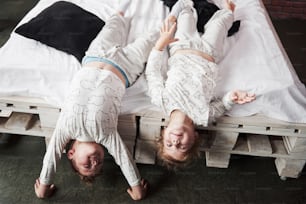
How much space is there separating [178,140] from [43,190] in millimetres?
540

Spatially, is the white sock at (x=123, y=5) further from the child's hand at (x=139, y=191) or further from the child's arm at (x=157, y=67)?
the child's hand at (x=139, y=191)

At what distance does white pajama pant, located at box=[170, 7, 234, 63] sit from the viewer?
139cm

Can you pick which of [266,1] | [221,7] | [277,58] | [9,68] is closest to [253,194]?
[277,58]

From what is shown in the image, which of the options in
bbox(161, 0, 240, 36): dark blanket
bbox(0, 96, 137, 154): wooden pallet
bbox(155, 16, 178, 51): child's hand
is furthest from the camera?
bbox(161, 0, 240, 36): dark blanket

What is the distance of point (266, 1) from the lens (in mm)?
2457

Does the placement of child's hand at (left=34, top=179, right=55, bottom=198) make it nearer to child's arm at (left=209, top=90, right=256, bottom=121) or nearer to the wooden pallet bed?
the wooden pallet bed

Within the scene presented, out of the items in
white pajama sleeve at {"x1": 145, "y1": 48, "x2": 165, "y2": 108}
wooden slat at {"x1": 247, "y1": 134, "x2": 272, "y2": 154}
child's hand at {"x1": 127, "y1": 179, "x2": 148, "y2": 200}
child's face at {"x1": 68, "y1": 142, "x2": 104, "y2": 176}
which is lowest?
child's hand at {"x1": 127, "y1": 179, "x2": 148, "y2": 200}

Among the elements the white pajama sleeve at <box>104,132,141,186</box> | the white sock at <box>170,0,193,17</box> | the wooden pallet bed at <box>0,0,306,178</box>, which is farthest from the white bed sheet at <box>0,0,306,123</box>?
the white sock at <box>170,0,193,17</box>

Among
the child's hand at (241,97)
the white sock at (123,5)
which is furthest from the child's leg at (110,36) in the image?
the child's hand at (241,97)

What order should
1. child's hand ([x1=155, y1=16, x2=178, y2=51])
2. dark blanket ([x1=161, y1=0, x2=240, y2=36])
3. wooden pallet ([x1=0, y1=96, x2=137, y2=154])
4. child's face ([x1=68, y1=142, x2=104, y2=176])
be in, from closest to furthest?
child's face ([x1=68, y1=142, x2=104, y2=176]) → wooden pallet ([x1=0, y1=96, x2=137, y2=154]) → child's hand ([x1=155, y1=16, x2=178, y2=51]) → dark blanket ([x1=161, y1=0, x2=240, y2=36])

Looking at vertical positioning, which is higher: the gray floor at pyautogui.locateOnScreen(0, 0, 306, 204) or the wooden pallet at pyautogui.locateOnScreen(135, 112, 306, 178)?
the wooden pallet at pyautogui.locateOnScreen(135, 112, 306, 178)

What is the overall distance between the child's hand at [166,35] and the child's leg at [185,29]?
27 mm

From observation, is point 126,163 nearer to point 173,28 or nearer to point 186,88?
point 186,88

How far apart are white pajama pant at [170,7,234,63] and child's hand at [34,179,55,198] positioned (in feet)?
2.39
